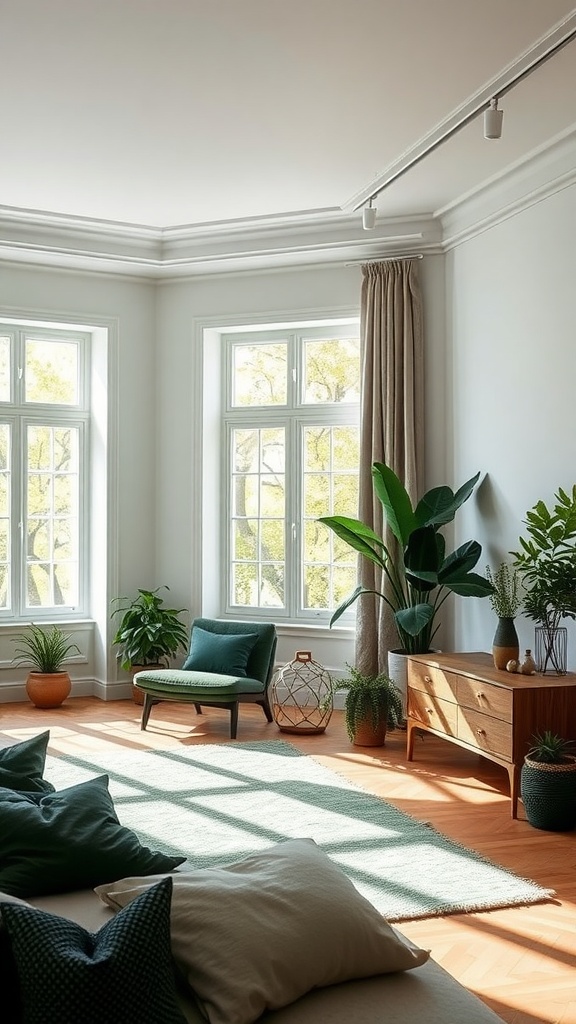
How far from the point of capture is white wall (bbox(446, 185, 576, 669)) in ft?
18.3

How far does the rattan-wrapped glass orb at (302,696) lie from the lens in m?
6.64

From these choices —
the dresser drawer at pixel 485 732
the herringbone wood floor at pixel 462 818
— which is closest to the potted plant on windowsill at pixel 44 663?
the herringbone wood floor at pixel 462 818

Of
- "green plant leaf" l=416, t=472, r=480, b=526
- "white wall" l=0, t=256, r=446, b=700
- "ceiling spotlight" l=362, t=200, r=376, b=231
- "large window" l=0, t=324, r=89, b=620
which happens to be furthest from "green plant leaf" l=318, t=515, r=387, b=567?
"large window" l=0, t=324, r=89, b=620

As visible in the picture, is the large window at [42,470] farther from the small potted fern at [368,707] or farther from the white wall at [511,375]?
the white wall at [511,375]

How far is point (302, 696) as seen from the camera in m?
7.34

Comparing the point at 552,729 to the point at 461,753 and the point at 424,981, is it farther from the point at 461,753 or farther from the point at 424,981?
the point at 424,981

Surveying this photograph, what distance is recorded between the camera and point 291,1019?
6.11 ft

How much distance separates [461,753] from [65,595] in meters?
3.58

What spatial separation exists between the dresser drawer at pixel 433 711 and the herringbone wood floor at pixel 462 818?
0.27 metres

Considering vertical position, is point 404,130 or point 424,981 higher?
point 404,130

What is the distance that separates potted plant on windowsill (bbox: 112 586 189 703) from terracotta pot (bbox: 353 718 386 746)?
1.87m

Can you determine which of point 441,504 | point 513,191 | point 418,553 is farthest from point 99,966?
point 513,191

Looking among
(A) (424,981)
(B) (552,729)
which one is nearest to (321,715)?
(B) (552,729)

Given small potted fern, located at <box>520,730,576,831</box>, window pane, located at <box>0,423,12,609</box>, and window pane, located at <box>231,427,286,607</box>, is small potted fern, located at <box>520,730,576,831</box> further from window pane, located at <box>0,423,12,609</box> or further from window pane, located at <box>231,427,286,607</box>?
window pane, located at <box>0,423,12,609</box>
